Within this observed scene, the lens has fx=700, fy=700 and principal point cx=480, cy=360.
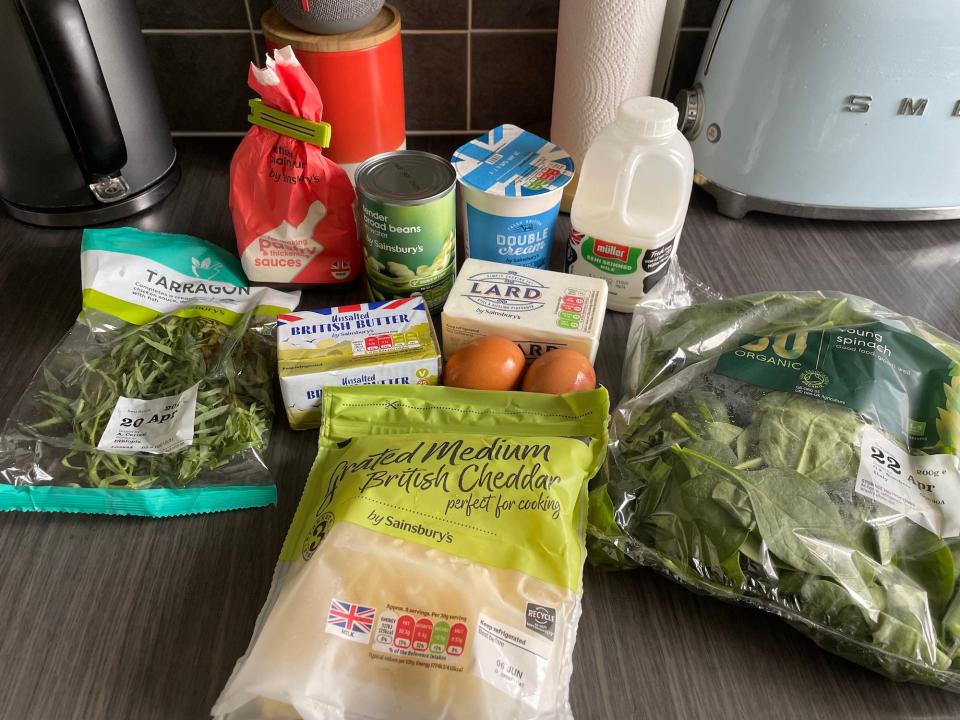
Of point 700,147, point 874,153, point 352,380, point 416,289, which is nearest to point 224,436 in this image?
point 352,380

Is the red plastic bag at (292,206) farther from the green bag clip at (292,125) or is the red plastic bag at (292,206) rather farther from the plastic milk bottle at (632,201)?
the plastic milk bottle at (632,201)

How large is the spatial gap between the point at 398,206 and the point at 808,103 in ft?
1.57

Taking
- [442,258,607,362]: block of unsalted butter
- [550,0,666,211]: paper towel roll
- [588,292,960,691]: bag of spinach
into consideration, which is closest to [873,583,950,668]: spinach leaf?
[588,292,960,691]: bag of spinach

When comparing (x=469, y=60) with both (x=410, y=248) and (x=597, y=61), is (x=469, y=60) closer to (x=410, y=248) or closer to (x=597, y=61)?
(x=597, y=61)

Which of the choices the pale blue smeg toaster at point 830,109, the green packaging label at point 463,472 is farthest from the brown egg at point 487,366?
the pale blue smeg toaster at point 830,109

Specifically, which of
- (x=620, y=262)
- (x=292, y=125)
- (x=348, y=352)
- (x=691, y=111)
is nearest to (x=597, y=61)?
(x=691, y=111)

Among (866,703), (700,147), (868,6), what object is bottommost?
(866,703)

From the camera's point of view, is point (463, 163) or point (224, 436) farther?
point (463, 163)

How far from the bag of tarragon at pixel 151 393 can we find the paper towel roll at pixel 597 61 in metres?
0.42

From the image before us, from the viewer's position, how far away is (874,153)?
32.1 inches

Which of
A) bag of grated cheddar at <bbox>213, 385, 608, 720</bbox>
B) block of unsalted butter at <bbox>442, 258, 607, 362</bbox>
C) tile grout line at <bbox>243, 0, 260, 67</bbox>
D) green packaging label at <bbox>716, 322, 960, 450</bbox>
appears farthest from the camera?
tile grout line at <bbox>243, 0, 260, 67</bbox>

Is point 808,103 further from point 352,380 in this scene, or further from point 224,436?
point 224,436

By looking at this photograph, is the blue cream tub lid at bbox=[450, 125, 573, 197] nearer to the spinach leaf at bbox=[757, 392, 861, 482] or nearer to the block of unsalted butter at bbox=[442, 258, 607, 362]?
the block of unsalted butter at bbox=[442, 258, 607, 362]

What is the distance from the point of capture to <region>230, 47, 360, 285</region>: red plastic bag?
2.43ft
